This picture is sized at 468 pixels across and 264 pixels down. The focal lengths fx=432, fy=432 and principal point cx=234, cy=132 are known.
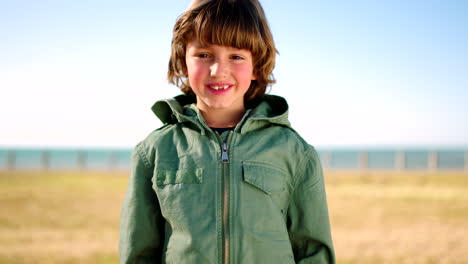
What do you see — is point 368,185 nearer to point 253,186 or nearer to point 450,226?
point 450,226

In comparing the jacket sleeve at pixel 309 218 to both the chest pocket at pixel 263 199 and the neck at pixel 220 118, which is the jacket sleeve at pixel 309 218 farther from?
the neck at pixel 220 118

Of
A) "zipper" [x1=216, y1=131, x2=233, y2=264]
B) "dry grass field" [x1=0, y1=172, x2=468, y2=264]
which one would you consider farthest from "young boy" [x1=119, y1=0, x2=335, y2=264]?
"dry grass field" [x1=0, y1=172, x2=468, y2=264]

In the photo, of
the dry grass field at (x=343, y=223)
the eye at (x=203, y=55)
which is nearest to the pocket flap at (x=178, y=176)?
the eye at (x=203, y=55)

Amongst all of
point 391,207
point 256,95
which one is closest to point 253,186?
point 256,95

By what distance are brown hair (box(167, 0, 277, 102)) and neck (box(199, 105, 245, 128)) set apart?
329 millimetres

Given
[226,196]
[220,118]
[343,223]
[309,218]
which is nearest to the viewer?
[226,196]

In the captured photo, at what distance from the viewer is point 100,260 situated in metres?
5.53

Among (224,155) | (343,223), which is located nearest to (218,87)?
(224,155)

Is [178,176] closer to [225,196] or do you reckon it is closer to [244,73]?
[225,196]

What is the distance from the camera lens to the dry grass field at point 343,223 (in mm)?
5801

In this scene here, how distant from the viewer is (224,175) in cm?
217

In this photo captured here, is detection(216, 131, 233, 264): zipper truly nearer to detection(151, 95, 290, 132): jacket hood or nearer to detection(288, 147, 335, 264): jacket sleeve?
detection(151, 95, 290, 132): jacket hood

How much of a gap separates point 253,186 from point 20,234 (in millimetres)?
6399

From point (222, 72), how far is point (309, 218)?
0.89 metres
